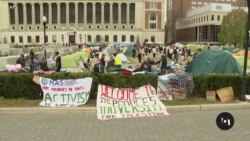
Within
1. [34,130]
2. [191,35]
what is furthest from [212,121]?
[191,35]

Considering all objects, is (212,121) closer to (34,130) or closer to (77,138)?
(77,138)

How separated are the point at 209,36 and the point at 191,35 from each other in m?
21.6

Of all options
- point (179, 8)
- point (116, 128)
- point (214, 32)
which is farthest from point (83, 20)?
point (116, 128)

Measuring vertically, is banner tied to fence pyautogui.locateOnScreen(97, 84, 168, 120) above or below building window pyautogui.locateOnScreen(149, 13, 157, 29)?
below

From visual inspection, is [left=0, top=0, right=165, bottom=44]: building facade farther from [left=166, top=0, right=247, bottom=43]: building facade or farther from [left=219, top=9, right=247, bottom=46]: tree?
[left=219, top=9, right=247, bottom=46]: tree

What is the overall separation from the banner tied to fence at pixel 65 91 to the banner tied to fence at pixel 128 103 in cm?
78

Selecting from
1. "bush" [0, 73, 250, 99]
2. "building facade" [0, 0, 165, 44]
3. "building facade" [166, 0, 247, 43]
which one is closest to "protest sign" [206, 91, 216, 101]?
"bush" [0, 73, 250, 99]

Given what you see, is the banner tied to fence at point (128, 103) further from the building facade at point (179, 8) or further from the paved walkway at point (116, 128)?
the building facade at point (179, 8)

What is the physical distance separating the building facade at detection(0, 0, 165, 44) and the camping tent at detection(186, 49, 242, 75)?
115 metres

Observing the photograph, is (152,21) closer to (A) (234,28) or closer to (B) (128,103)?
(A) (234,28)

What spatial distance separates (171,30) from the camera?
177 metres

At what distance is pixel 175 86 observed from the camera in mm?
14453

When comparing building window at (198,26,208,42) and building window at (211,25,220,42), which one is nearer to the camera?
building window at (211,25,220,42)

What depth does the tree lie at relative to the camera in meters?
81.8
